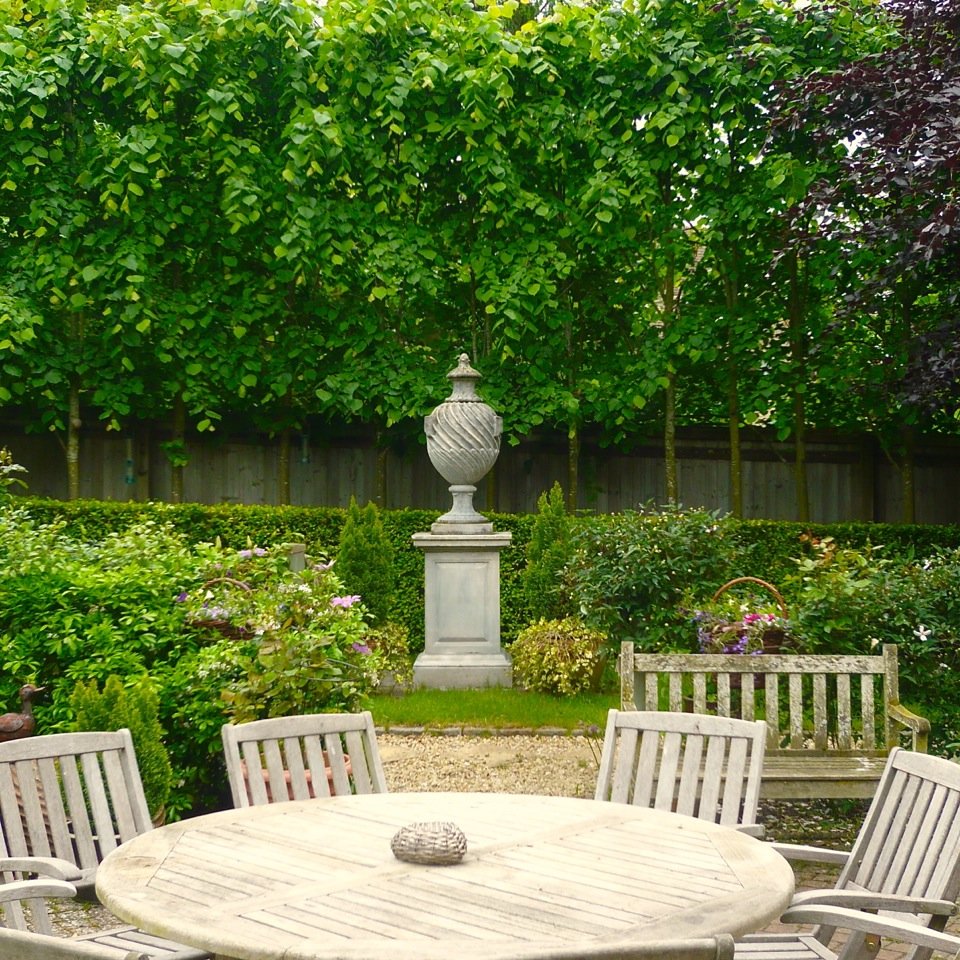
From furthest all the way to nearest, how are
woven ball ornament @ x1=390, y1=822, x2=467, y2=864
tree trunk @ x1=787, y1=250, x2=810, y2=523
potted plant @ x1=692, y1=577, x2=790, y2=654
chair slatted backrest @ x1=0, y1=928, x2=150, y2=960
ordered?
tree trunk @ x1=787, y1=250, x2=810, y2=523 < potted plant @ x1=692, y1=577, x2=790, y2=654 < woven ball ornament @ x1=390, y1=822, x2=467, y2=864 < chair slatted backrest @ x1=0, y1=928, x2=150, y2=960

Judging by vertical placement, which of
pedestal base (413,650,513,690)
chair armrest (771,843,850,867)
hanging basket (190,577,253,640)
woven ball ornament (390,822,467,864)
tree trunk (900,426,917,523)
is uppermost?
tree trunk (900,426,917,523)

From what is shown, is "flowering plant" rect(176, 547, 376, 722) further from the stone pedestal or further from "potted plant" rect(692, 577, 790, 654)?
the stone pedestal

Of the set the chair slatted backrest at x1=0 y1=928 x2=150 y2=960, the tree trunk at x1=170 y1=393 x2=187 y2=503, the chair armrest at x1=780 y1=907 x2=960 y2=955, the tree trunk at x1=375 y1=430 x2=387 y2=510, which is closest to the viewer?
the chair slatted backrest at x1=0 y1=928 x2=150 y2=960

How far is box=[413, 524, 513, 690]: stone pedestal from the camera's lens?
31.8ft

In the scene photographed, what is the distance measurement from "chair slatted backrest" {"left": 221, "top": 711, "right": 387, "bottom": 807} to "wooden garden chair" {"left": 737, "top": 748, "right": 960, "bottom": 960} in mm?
1323

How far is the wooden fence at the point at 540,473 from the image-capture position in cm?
1207

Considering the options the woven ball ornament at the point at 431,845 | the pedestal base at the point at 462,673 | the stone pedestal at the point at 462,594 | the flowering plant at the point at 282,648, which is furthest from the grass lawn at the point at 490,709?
the woven ball ornament at the point at 431,845

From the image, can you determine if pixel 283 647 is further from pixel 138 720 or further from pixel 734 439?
pixel 734 439

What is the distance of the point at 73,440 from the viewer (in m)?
11.6

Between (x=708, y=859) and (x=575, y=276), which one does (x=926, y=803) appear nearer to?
(x=708, y=859)

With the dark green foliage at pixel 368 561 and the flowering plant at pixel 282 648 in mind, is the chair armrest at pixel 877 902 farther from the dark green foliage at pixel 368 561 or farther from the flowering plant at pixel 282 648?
the dark green foliage at pixel 368 561

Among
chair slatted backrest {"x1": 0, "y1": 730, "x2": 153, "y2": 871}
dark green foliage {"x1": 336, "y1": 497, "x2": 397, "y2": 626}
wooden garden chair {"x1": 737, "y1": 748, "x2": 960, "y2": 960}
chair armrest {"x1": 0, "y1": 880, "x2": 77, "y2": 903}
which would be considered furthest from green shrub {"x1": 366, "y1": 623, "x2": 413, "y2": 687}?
chair armrest {"x1": 0, "y1": 880, "x2": 77, "y2": 903}

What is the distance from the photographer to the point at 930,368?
8.97 metres

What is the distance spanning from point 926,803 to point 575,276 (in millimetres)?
9036
